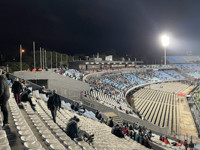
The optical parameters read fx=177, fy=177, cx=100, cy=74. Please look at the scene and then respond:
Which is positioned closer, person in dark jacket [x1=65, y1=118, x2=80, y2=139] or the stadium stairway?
person in dark jacket [x1=65, y1=118, x2=80, y2=139]

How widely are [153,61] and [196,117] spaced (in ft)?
245

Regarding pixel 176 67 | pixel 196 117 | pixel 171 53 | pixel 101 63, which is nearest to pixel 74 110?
pixel 196 117

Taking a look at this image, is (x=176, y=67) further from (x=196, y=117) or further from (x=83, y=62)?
(x=196, y=117)

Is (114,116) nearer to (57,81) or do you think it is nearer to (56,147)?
(57,81)

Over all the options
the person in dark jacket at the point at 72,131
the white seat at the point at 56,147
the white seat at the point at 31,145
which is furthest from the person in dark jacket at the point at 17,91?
the white seat at the point at 31,145

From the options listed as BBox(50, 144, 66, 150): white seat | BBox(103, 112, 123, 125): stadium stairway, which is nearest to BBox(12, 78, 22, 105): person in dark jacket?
BBox(50, 144, 66, 150): white seat

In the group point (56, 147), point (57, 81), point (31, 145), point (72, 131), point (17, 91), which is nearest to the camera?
point (31, 145)

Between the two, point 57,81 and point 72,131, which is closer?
point 72,131

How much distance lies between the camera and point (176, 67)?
234ft

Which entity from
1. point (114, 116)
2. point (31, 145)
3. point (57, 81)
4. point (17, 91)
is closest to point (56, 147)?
point (31, 145)

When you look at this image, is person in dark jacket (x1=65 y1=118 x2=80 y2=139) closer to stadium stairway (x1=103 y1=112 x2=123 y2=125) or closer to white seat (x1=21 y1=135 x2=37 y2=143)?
white seat (x1=21 y1=135 x2=37 y2=143)

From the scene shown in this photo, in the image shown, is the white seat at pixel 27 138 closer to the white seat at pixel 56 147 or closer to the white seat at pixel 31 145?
the white seat at pixel 31 145

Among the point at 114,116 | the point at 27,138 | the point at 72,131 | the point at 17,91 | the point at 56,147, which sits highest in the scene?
the point at 17,91

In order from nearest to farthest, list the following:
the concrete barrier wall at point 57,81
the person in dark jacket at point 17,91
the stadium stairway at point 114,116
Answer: the person in dark jacket at point 17,91, the stadium stairway at point 114,116, the concrete barrier wall at point 57,81
